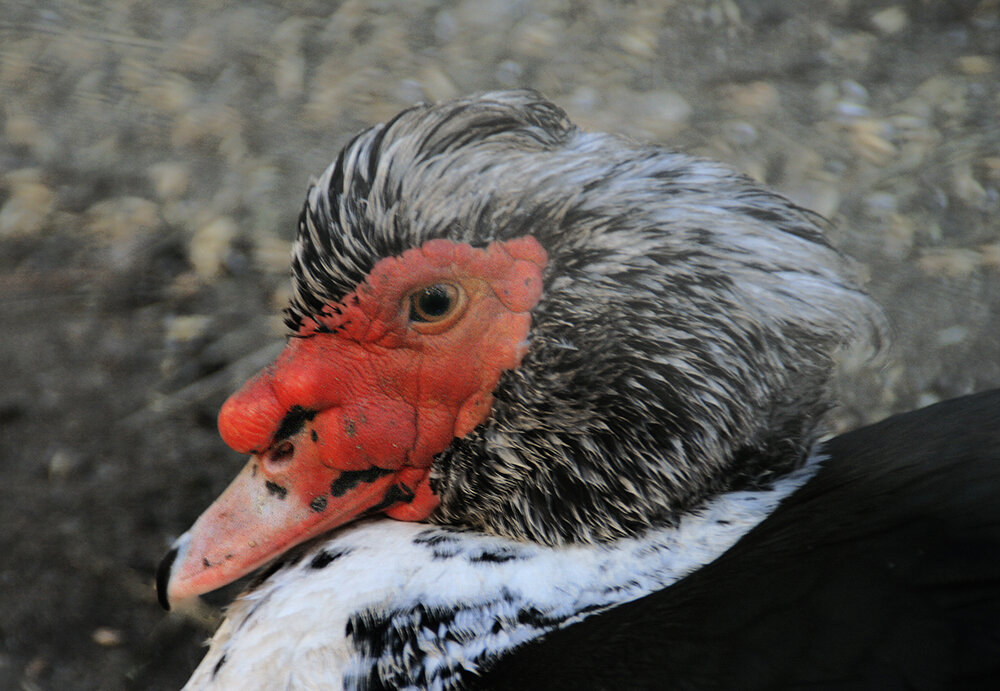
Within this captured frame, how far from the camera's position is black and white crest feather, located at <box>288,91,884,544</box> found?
66.1 inches

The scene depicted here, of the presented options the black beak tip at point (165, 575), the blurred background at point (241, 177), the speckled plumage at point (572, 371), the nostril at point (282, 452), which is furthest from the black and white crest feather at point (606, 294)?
the blurred background at point (241, 177)

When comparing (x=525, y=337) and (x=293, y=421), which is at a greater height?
(x=525, y=337)

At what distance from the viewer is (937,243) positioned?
3486 millimetres

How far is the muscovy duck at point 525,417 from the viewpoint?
163 cm

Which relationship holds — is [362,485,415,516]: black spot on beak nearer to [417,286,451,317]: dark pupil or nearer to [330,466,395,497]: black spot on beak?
[330,466,395,497]: black spot on beak

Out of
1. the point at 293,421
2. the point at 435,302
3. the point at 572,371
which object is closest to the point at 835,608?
the point at 572,371

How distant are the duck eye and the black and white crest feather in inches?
3.6

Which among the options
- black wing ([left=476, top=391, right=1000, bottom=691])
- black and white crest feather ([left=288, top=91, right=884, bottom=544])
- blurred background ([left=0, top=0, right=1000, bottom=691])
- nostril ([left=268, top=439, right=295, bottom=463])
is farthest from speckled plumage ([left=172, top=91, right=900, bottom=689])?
blurred background ([left=0, top=0, right=1000, bottom=691])

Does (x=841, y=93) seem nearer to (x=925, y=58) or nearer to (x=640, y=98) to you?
(x=925, y=58)

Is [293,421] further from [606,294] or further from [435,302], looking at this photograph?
[606,294]

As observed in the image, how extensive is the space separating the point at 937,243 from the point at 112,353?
289cm

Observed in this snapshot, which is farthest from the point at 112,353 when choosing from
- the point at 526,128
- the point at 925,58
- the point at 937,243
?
the point at 925,58

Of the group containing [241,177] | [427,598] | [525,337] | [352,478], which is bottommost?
[427,598]

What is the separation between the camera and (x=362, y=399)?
174cm
